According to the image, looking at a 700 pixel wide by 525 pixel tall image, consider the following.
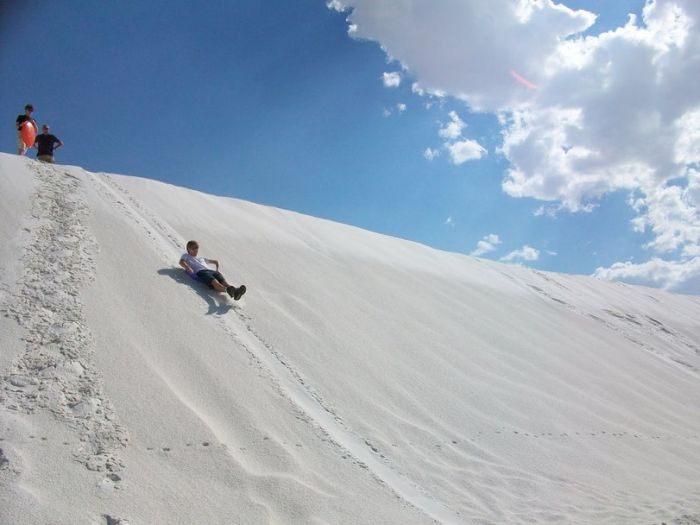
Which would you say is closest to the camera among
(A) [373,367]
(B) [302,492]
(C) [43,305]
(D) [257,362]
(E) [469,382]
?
(B) [302,492]

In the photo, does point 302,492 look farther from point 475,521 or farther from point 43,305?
point 43,305

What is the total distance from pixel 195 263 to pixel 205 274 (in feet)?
0.83

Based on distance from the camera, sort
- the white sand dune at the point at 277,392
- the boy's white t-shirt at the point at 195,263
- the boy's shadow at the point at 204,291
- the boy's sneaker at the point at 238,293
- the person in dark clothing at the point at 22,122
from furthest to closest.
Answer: the person in dark clothing at the point at 22,122 → the boy's white t-shirt at the point at 195,263 → the boy's sneaker at the point at 238,293 → the boy's shadow at the point at 204,291 → the white sand dune at the point at 277,392

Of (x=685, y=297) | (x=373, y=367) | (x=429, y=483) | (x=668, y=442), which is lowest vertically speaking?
(x=429, y=483)

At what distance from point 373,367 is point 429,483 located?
148 cm

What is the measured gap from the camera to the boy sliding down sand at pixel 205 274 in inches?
190

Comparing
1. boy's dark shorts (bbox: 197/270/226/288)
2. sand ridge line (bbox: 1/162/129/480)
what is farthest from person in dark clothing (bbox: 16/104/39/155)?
boy's dark shorts (bbox: 197/270/226/288)

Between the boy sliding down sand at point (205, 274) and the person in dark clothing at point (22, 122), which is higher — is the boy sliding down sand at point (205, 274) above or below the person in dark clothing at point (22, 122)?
below

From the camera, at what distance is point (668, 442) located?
5.07 m

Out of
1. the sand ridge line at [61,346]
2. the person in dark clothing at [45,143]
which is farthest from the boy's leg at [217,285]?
the person in dark clothing at [45,143]

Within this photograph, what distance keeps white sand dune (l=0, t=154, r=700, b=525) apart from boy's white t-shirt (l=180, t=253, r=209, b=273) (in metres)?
0.15

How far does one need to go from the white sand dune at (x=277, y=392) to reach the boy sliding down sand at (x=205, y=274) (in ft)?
0.36

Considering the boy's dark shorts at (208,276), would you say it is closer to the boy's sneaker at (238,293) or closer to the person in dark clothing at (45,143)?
the boy's sneaker at (238,293)

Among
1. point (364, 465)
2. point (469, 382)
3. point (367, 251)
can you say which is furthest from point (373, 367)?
point (367, 251)
